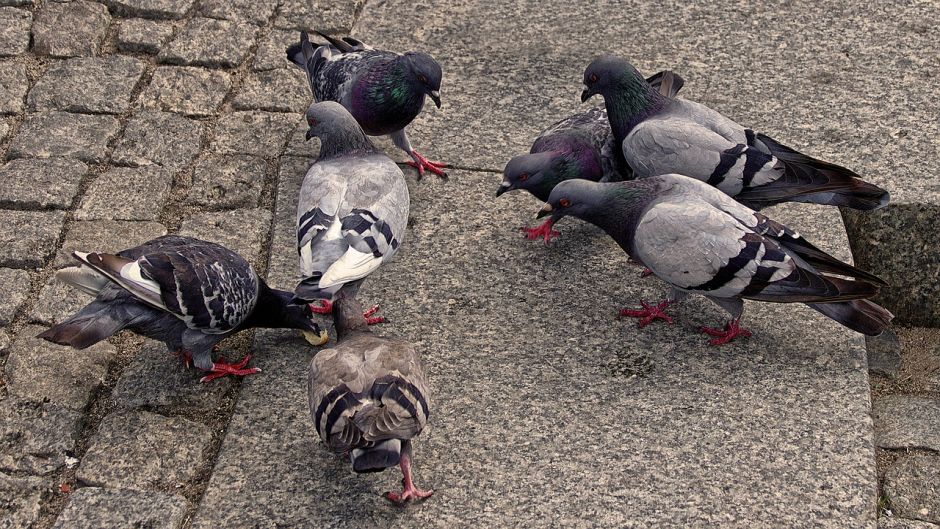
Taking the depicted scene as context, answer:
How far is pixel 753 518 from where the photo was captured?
3.47m

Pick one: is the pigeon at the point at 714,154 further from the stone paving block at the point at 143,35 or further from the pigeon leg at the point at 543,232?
the stone paving block at the point at 143,35

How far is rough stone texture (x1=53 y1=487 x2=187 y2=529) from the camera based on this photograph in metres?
3.56

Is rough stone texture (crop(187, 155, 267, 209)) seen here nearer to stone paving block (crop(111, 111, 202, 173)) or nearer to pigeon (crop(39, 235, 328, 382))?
stone paving block (crop(111, 111, 202, 173))

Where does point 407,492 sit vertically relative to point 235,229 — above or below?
above

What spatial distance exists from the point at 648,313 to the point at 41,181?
3.28 m

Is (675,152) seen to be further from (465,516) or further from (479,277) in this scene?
(465,516)

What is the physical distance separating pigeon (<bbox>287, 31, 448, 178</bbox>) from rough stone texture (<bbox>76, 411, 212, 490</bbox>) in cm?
208

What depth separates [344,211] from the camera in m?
4.41

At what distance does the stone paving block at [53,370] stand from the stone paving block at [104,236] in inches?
21.1

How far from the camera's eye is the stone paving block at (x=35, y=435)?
382cm

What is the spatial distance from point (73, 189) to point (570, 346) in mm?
2826

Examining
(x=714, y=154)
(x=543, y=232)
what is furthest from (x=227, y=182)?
(x=714, y=154)

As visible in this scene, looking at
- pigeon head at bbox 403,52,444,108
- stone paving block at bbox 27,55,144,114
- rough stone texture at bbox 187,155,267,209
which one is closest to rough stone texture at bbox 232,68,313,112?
rough stone texture at bbox 187,155,267,209

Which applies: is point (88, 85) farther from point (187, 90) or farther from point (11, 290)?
point (11, 290)
